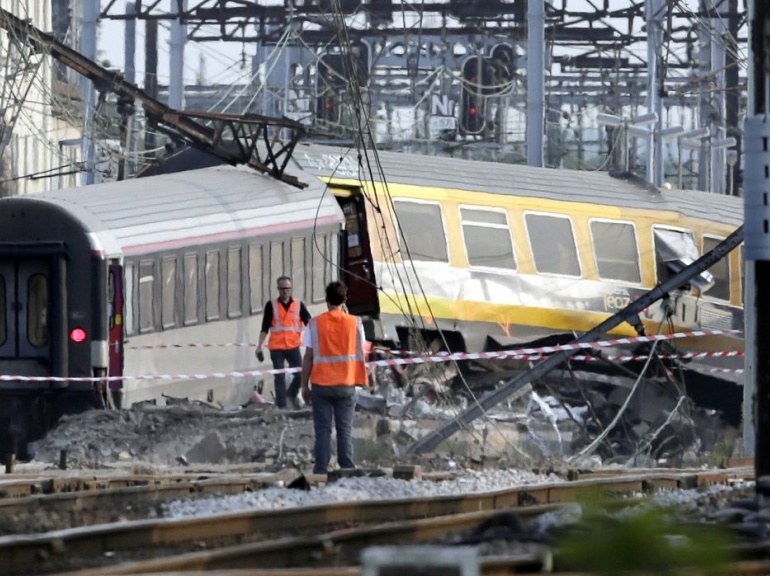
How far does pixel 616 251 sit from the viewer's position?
25.3 m

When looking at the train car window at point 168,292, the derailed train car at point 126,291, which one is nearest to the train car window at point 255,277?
the derailed train car at point 126,291

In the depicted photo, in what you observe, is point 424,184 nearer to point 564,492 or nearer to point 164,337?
point 164,337

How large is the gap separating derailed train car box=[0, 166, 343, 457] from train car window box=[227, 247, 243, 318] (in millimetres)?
13

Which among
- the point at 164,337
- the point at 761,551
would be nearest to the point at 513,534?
the point at 761,551

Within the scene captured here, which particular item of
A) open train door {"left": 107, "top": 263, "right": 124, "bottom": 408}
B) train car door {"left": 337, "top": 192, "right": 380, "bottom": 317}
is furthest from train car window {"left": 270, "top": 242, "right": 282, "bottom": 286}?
open train door {"left": 107, "top": 263, "right": 124, "bottom": 408}

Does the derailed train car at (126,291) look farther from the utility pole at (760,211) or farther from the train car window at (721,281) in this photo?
the utility pole at (760,211)

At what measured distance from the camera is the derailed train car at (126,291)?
19344 millimetres

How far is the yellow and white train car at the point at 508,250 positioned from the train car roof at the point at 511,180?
3 centimetres

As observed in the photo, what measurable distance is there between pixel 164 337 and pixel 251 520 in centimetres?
1097

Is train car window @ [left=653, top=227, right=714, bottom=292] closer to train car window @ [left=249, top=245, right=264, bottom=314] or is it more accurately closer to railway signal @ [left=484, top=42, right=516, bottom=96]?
train car window @ [left=249, top=245, right=264, bottom=314]

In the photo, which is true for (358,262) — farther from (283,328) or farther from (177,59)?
(177,59)

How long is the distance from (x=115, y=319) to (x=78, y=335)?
44 centimetres

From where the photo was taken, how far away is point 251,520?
9.34m

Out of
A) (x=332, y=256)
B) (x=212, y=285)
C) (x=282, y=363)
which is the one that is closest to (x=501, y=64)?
(x=332, y=256)
